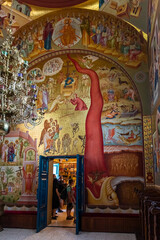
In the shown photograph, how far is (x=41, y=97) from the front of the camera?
1140 cm

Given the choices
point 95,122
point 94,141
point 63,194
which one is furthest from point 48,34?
point 63,194

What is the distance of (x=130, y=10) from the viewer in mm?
9055

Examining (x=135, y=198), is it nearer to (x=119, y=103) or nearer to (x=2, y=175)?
(x=119, y=103)

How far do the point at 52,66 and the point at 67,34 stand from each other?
1.67m

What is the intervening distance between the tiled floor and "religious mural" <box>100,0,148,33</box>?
25.1ft

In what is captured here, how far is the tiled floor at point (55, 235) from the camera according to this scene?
8406 mm

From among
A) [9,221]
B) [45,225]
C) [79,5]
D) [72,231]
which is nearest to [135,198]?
[72,231]

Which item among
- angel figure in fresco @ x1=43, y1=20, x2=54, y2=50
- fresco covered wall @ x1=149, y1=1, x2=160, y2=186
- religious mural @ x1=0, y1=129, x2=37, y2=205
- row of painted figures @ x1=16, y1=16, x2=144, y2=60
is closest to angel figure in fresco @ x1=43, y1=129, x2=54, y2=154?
religious mural @ x1=0, y1=129, x2=37, y2=205

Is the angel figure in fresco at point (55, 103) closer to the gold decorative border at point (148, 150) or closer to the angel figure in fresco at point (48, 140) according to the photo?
the angel figure in fresco at point (48, 140)

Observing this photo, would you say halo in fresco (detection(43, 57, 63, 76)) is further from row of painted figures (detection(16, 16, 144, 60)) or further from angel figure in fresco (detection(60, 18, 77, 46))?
angel figure in fresco (detection(60, 18, 77, 46))

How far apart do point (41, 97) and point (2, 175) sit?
12.7ft

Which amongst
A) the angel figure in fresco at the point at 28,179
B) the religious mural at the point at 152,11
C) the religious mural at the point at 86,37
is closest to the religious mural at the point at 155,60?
the religious mural at the point at 152,11

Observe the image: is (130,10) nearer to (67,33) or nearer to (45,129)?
(67,33)

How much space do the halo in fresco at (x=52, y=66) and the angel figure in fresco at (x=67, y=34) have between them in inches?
37.8
